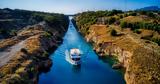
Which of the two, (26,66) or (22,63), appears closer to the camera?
(26,66)

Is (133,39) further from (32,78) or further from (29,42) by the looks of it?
(32,78)

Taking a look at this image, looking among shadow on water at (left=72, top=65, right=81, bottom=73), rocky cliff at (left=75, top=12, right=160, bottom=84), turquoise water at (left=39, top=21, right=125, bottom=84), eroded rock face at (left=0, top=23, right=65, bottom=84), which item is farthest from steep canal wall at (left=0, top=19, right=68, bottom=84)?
rocky cliff at (left=75, top=12, right=160, bottom=84)

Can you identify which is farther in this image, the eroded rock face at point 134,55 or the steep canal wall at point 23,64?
the eroded rock face at point 134,55

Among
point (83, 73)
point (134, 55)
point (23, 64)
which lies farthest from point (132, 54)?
point (23, 64)

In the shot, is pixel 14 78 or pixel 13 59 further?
pixel 13 59

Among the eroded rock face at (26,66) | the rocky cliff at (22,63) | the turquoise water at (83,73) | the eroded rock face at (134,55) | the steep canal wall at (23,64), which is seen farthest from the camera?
the turquoise water at (83,73)

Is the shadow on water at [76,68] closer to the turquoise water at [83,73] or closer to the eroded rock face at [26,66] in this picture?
the turquoise water at [83,73]

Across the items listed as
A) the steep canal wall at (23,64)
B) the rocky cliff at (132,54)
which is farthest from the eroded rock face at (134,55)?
the steep canal wall at (23,64)

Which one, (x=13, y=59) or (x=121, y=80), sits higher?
(x=13, y=59)

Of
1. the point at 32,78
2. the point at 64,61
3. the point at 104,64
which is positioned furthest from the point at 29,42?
the point at 32,78

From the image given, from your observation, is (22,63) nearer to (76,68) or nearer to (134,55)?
(76,68)

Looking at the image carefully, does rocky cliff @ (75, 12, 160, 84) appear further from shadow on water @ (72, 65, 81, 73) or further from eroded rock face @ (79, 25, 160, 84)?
shadow on water @ (72, 65, 81, 73)
